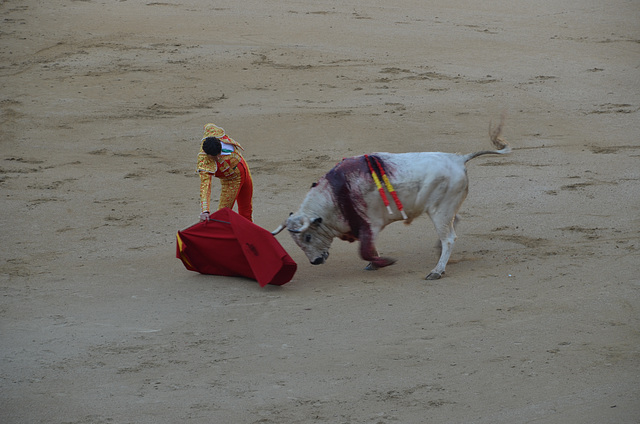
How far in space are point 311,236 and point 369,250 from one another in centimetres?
55

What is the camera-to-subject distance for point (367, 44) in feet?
48.8

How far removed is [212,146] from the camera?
24.1ft

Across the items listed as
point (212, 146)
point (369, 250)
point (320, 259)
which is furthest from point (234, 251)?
point (369, 250)

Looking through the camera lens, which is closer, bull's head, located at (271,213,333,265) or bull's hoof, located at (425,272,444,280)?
bull's hoof, located at (425,272,444,280)

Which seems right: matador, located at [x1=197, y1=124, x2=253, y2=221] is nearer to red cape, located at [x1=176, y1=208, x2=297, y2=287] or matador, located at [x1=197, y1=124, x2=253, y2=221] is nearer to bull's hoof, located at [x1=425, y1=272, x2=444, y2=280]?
red cape, located at [x1=176, y1=208, x2=297, y2=287]

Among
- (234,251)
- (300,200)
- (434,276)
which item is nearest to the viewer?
(434,276)

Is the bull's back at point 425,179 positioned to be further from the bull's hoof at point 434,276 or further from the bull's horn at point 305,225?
the bull's horn at point 305,225

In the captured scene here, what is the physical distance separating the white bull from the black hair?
0.90 meters

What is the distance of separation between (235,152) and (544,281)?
3005mm

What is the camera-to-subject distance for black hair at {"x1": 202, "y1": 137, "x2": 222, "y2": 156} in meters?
7.36

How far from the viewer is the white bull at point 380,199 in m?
7.18

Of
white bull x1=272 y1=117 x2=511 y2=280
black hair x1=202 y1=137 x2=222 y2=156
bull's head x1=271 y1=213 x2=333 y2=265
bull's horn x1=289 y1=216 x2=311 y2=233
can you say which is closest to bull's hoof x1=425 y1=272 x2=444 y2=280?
white bull x1=272 y1=117 x2=511 y2=280

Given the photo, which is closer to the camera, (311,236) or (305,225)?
(305,225)

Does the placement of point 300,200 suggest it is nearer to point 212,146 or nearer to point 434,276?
point 212,146
